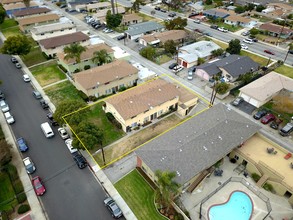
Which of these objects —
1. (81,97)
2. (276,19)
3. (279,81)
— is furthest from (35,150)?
(276,19)

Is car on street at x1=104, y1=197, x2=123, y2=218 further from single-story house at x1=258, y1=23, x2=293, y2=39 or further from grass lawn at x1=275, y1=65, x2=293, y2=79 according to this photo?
single-story house at x1=258, y1=23, x2=293, y2=39

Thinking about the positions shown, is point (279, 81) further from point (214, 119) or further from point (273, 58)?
point (214, 119)

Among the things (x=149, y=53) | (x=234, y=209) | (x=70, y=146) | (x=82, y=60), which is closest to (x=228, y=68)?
(x=149, y=53)

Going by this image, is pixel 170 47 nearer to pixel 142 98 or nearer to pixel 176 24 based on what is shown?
pixel 176 24

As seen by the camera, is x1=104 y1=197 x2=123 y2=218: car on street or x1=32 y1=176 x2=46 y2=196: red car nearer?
x1=104 y1=197 x2=123 y2=218: car on street

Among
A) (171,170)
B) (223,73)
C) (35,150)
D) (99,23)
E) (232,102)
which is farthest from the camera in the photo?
(99,23)

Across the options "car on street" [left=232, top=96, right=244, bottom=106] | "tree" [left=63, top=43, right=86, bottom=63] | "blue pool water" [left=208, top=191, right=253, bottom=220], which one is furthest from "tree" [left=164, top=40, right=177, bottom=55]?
"blue pool water" [left=208, top=191, right=253, bottom=220]

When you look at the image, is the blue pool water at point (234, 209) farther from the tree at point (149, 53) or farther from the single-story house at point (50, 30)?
the single-story house at point (50, 30)
